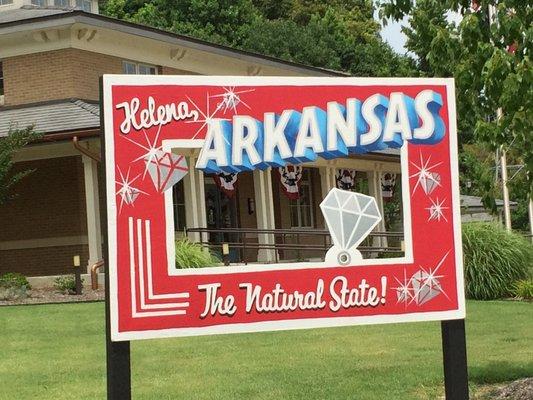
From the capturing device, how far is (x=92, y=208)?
2338 centimetres

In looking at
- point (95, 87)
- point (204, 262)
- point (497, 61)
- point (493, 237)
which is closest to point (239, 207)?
point (95, 87)

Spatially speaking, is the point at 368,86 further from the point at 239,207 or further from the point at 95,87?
the point at 239,207

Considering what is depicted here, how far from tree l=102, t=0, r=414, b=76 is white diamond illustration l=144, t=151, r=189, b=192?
135ft

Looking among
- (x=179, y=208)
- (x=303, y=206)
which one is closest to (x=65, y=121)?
(x=179, y=208)

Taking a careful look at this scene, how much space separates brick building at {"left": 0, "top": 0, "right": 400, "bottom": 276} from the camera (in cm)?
2423

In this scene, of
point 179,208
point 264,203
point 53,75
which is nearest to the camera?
point 53,75

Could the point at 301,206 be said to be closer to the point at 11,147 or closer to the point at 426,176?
the point at 11,147

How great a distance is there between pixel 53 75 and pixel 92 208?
15.9 feet

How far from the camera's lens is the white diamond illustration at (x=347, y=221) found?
677 cm

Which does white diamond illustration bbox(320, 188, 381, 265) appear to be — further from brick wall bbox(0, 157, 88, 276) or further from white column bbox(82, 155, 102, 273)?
brick wall bbox(0, 157, 88, 276)

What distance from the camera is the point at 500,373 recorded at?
1021 cm

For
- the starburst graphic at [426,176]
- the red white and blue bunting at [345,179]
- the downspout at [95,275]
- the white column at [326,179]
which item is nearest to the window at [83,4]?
the white column at [326,179]

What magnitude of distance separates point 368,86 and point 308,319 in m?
1.58

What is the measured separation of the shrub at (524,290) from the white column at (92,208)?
9367mm
